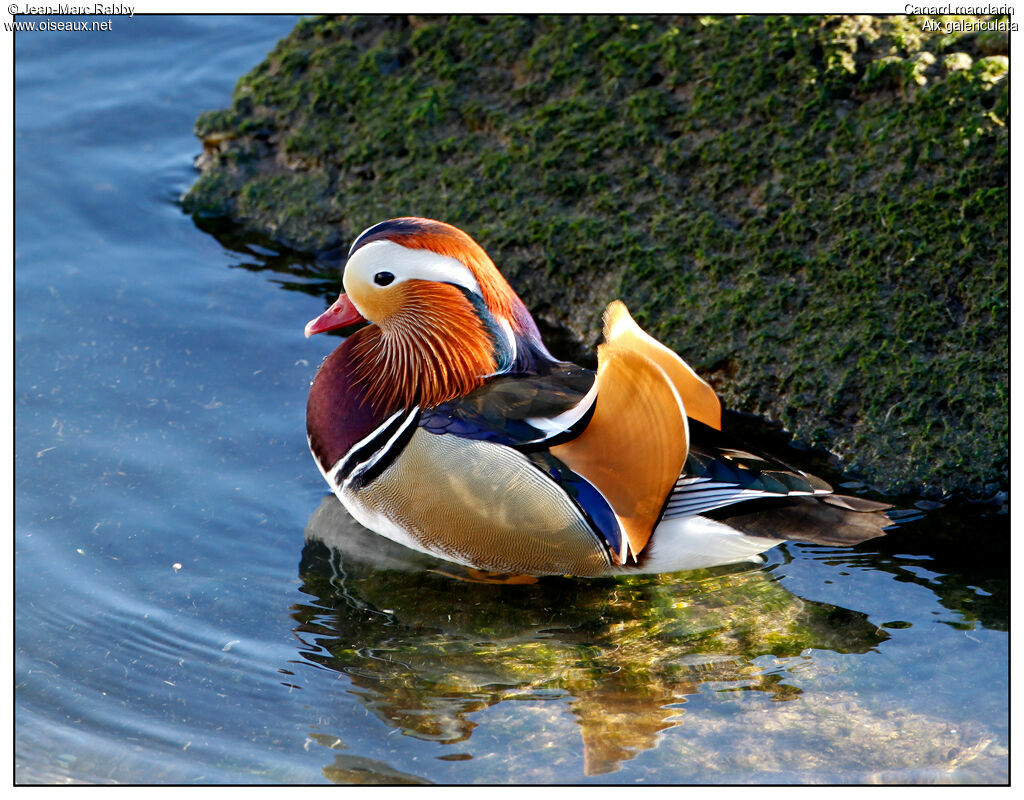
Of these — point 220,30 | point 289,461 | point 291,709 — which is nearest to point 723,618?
point 291,709

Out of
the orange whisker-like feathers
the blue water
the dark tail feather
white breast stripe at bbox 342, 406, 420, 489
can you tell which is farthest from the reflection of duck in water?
the orange whisker-like feathers

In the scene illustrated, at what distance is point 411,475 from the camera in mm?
4398

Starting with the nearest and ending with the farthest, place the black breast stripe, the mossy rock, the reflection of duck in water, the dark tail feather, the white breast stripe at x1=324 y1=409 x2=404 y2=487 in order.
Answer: the reflection of duck in water
the dark tail feather
the black breast stripe
the white breast stripe at x1=324 y1=409 x2=404 y2=487
the mossy rock

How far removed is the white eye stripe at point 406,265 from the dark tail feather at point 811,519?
1.36m

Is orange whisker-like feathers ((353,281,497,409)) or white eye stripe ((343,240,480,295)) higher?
white eye stripe ((343,240,480,295))

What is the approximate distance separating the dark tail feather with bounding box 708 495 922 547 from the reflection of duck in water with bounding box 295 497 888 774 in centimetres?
36

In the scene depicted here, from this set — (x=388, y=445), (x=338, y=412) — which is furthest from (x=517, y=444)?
(x=338, y=412)

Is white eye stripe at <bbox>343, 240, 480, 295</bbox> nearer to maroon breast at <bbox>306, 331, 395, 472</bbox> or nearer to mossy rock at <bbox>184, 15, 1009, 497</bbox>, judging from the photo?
maroon breast at <bbox>306, 331, 395, 472</bbox>

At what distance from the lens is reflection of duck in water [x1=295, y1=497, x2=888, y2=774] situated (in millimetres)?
3926

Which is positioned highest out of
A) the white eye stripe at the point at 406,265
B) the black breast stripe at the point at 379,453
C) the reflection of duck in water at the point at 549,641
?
the white eye stripe at the point at 406,265

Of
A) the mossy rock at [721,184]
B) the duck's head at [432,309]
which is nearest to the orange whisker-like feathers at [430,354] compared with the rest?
the duck's head at [432,309]

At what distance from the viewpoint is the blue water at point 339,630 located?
3.75m

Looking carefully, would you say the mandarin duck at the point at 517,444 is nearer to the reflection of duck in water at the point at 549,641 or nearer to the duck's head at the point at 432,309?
the duck's head at the point at 432,309

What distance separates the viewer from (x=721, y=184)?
5875 millimetres
